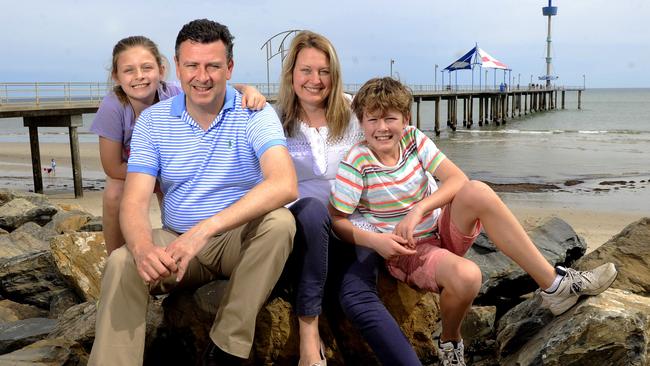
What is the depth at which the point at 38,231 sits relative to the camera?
6.95m

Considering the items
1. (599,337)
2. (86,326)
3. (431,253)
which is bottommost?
(86,326)

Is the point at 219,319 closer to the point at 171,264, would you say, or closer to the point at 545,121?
the point at 171,264

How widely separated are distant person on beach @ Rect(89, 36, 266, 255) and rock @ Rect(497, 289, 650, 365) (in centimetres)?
215

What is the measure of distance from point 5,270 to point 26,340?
1.39 metres

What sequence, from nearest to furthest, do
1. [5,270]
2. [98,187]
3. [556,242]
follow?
[5,270]
[556,242]
[98,187]

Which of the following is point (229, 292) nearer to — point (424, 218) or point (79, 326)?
point (424, 218)

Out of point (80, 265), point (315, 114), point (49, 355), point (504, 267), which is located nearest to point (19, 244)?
point (80, 265)

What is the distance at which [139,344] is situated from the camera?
2.58 m

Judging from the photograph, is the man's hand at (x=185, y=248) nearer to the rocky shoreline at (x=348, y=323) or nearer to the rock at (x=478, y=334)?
the rocky shoreline at (x=348, y=323)

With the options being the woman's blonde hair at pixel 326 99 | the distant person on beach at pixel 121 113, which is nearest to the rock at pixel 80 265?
the distant person on beach at pixel 121 113

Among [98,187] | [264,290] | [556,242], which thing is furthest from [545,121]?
[264,290]

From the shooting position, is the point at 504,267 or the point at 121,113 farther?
the point at 504,267

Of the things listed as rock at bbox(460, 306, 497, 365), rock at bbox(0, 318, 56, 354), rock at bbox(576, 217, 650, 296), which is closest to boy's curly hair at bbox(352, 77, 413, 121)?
rock at bbox(460, 306, 497, 365)

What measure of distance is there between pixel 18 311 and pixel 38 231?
2.50 m
